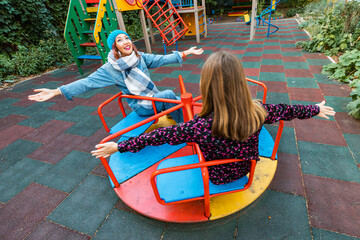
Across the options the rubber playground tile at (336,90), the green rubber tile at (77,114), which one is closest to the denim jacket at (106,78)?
the green rubber tile at (77,114)

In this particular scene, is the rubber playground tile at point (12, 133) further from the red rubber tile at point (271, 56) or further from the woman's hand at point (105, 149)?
the red rubber tile at point (271, 56)

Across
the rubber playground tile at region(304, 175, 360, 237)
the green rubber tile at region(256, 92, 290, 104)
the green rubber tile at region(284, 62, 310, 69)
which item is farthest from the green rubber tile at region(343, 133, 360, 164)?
the green rubber tile at region(284, 62, 310, 69)

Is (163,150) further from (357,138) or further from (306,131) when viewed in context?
(357,138)

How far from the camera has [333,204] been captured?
62.4 inches

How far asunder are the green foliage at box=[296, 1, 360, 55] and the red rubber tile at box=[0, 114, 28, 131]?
261 inches

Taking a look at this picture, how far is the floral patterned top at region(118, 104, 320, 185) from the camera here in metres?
1.15

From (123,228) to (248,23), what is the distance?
410 inches

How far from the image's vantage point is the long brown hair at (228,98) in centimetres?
98

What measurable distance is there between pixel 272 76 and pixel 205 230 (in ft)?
11.2

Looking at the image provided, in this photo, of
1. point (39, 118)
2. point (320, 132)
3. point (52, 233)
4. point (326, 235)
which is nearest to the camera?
point (326, 235)

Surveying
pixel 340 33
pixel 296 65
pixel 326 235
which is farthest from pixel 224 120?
pixel 340 33

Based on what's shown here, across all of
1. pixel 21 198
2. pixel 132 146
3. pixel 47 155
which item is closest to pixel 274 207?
pixel 132 146

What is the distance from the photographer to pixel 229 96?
1.02 metres

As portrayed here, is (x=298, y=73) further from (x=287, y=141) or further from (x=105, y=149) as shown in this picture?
(x=105, y=149)
